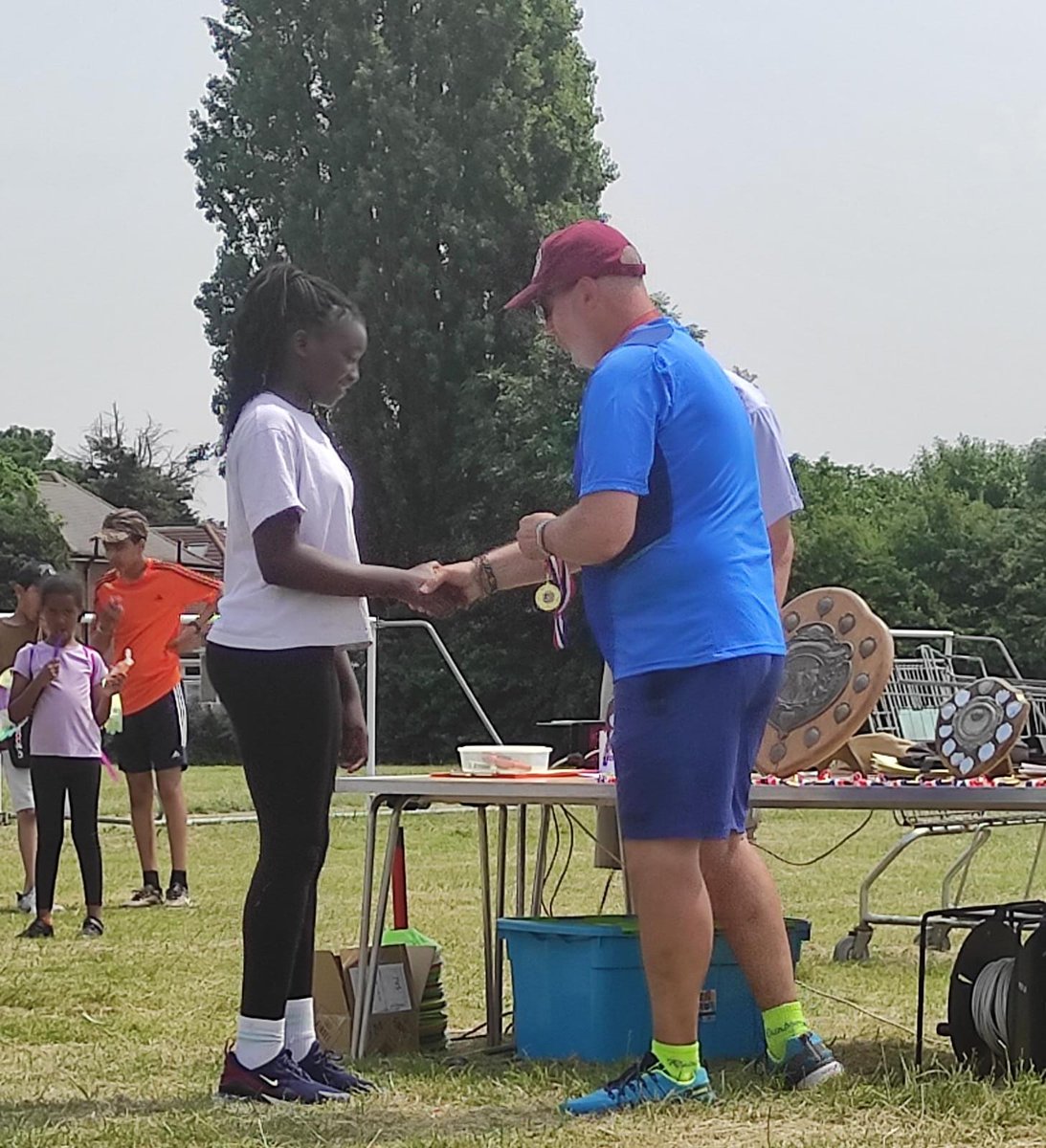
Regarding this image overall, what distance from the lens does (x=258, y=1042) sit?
388 centimetres

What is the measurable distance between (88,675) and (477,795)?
4243mm

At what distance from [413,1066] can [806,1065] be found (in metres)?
1.01

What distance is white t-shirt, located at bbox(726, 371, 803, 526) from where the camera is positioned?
→ 4625mm

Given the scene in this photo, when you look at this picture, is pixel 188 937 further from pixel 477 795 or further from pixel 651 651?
pixel 651 651

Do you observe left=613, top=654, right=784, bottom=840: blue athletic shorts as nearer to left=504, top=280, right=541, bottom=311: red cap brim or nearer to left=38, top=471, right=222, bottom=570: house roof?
left=504, top=280, right=541, bottom=311: red cap brim

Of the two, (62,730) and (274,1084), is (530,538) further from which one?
(62,730)

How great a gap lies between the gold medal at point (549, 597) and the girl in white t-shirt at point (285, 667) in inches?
9.9

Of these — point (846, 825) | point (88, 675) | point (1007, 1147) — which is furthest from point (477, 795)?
point (846, 825)

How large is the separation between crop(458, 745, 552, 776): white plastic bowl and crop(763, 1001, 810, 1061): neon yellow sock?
38.7 inches

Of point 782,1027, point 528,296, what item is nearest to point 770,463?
point 528,296

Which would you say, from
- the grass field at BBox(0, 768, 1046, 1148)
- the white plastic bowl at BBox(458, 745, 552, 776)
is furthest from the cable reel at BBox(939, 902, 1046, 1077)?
the white plastic bowl at BBox(458, 745, 552, 776)

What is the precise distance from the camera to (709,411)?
3.75 m

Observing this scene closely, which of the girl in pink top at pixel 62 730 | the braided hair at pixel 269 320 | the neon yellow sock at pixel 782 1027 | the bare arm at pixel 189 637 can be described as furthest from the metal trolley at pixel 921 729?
the bare arm at pixel 189 637

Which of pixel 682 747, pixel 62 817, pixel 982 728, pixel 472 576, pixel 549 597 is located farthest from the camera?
pixel 62 817
